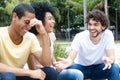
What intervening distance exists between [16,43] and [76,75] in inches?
26.9

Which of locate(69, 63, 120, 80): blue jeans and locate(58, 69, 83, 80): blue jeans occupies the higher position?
locate(58, 69, 83, 80): blue jeans

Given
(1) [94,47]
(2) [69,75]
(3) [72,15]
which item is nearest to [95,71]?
(1) [94,47]

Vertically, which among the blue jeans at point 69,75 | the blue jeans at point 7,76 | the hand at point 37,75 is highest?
the blue jeans at point 7,76

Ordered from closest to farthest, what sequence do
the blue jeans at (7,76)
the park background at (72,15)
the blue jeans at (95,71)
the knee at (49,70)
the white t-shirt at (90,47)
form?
1. the blue jeans at (7,76)
2. the knee at (49,70)
3. the blue jeans at (95,71)
4. the white t-shirt at (90,47)
5. the park background at (72,15)

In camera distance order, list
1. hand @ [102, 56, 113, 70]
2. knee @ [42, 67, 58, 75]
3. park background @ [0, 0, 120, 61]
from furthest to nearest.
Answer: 1. park background @ [0, 0, 120, 61]
2. hand @ [102, 56, 113, 70]
3. knee @ [42, 67, 58, 75]

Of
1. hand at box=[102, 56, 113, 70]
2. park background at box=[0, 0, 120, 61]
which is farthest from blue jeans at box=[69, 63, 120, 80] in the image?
park background at box=[0, 0, 120, 61]

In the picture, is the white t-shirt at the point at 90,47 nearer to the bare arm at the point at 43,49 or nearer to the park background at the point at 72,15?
the bare arm at the point at 43,49

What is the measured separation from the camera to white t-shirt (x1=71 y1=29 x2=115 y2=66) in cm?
449

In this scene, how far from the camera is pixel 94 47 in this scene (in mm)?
4512

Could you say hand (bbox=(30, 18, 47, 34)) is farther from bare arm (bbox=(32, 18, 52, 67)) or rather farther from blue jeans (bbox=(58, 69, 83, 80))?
blue jeans (bbox=(58, 69, 83, 80))

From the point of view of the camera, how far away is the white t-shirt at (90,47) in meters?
4.49

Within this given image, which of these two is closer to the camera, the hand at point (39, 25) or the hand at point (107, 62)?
the hand at point (39, 25)

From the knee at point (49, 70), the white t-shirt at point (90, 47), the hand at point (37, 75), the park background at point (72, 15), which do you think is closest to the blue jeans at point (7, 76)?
the hand at point (37, 75)

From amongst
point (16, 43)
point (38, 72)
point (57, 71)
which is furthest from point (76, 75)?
point (16, 43)
